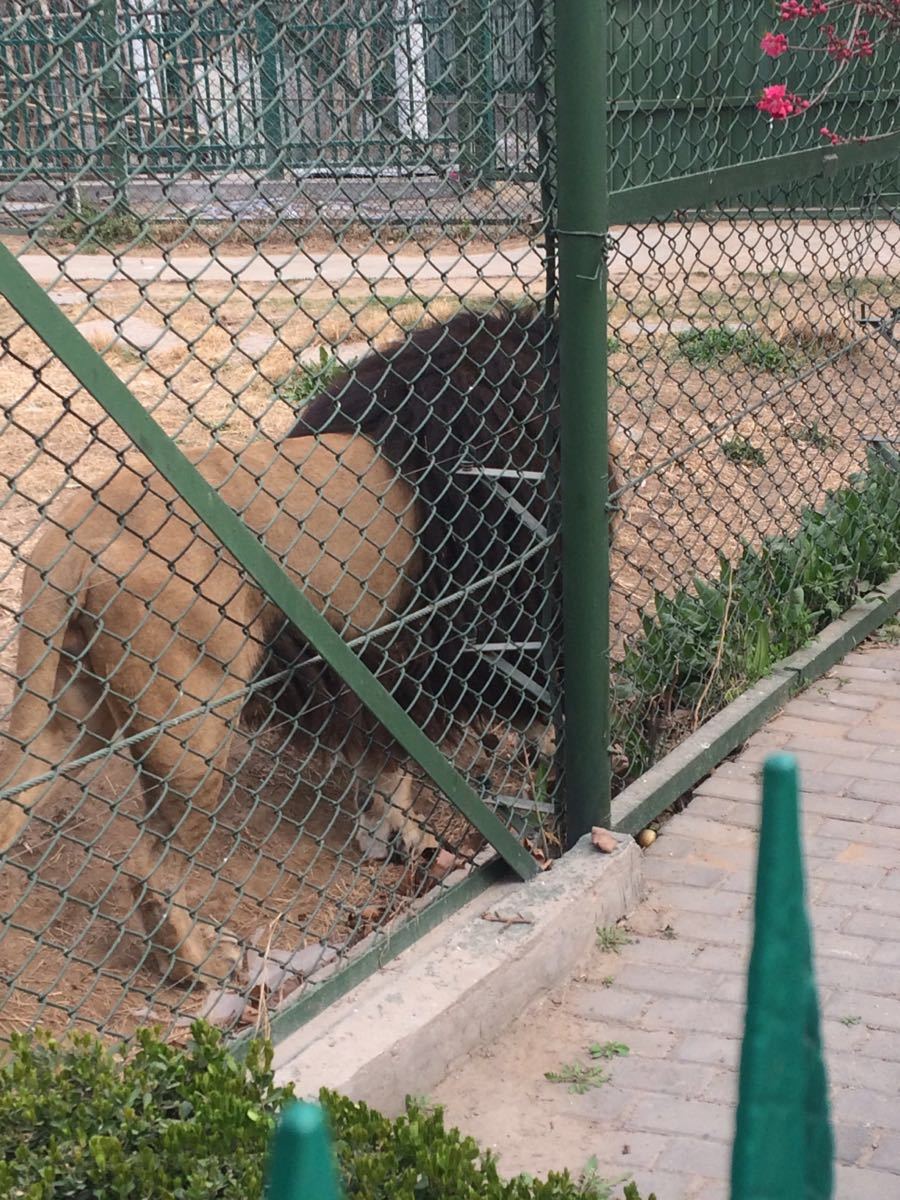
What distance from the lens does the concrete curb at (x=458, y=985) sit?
116 inches

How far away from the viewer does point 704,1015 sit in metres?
3.29

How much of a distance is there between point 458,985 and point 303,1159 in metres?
2.61

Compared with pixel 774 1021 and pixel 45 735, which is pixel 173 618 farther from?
pixel 774 1021

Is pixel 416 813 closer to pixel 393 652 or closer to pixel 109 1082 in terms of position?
pixel 393 652

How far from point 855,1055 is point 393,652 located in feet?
5.42

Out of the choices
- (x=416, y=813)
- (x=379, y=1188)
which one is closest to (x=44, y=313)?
(x=379, y=1188)

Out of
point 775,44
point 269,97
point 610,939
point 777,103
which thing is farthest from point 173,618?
point 775,44

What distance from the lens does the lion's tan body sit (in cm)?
339

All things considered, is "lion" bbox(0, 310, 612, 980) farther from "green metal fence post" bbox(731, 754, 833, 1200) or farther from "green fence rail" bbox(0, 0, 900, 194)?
"green metal fence post" bbox(731, 754, 833, 1200)

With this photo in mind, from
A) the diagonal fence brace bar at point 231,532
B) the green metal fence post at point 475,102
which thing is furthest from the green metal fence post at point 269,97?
the diagonal fence brace bar at point 231,532

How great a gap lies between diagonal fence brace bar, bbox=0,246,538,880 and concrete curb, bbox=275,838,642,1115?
147 mm

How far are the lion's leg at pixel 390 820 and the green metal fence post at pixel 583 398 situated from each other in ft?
2.11

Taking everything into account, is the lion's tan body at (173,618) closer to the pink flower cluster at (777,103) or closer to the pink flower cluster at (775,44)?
the pink flower cluster at (777,103)

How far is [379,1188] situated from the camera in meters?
2.26
